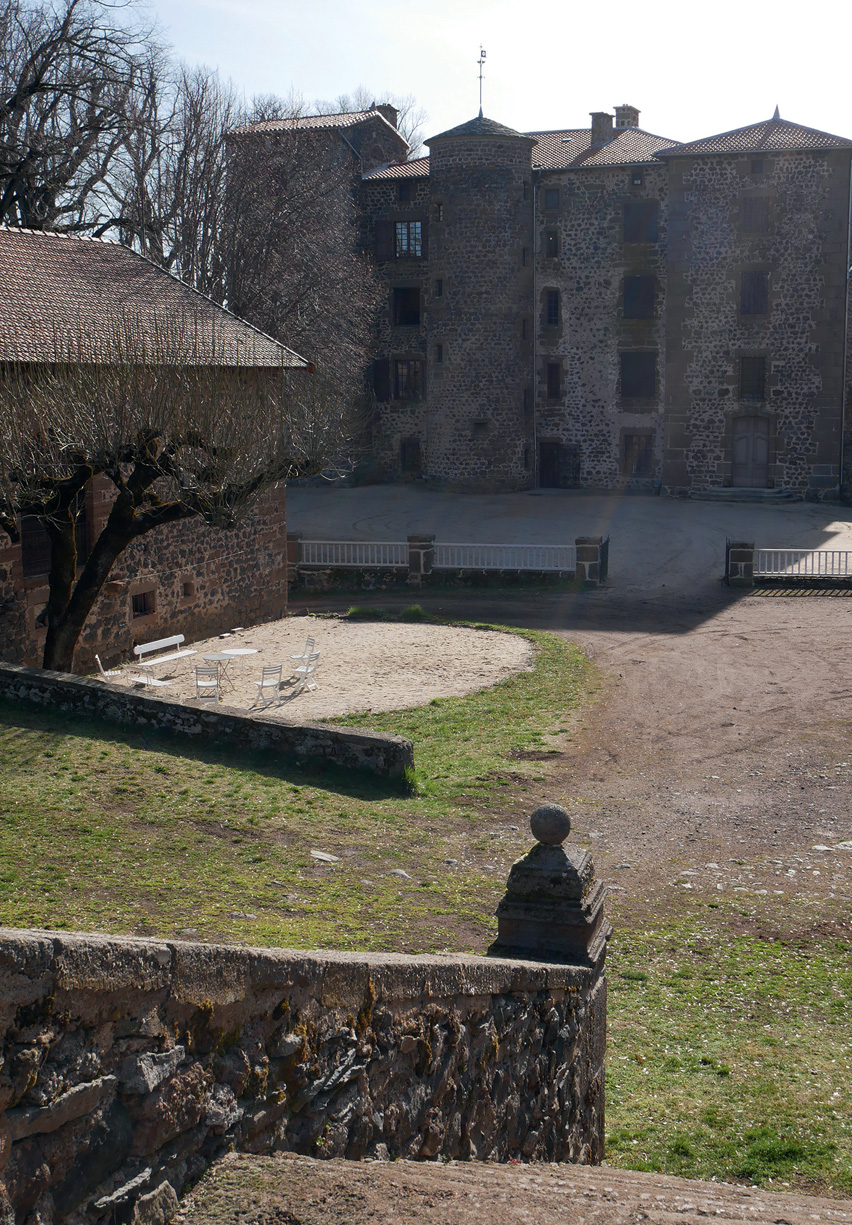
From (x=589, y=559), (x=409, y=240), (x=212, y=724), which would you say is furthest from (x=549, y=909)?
(x=409, y=240)

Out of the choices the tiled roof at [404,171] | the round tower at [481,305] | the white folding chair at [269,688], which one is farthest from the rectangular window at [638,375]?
the white folding chair at [269,688]

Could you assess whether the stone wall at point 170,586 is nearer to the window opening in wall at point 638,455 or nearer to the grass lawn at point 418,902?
the grass lawn at point 418,902

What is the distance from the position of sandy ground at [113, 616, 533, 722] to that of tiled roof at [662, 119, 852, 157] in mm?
24363

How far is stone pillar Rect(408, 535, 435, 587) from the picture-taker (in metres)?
25.3

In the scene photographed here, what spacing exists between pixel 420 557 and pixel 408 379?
741 inches

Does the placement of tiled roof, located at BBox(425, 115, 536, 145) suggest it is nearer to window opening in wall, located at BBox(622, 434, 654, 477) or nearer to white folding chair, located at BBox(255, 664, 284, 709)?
window opening in wall, located at BBox(622, 434, 654, 477)

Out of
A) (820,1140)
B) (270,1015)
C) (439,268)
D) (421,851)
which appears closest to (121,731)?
(421,851)

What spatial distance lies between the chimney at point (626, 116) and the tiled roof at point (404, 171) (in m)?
7.68

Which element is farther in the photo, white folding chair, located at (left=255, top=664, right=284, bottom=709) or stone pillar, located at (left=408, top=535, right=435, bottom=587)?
stone pillar, located at (left=408, top=535, right=435, bottom=587)

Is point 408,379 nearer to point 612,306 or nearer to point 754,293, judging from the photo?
point 612,306

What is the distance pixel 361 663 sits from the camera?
1855 cm

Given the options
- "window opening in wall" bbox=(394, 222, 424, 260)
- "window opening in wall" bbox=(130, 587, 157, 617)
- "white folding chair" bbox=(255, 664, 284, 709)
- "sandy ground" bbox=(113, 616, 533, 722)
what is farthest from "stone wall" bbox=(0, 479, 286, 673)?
"window opening in wall" bbox=(394, 222, 424, 260)

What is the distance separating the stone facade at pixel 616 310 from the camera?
123ft

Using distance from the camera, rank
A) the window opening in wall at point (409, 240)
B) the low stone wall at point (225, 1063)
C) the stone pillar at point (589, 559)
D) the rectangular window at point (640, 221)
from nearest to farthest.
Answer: the low stone wall at point (225, 1063), the stone pillar at point (589, 559), the rectangular window at point (640, 221), the window opening in wall at point (409, 240)
